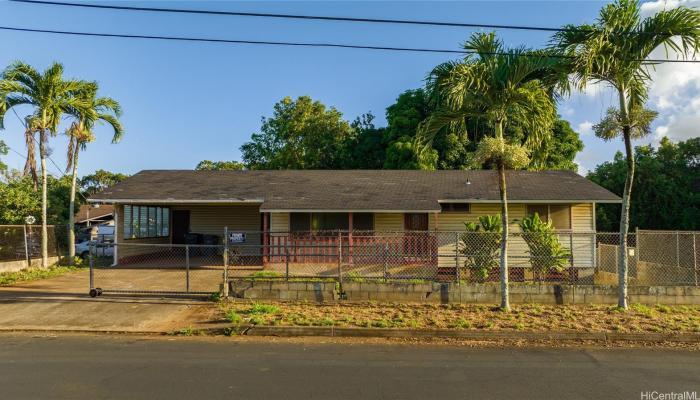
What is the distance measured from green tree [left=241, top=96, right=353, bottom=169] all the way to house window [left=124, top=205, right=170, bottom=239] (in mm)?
11767

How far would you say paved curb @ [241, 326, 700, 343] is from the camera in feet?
24.8

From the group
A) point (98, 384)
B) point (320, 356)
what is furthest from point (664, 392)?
point (98, 384)

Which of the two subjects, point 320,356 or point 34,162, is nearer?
point 320,356

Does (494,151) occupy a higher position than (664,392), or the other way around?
(494,151)

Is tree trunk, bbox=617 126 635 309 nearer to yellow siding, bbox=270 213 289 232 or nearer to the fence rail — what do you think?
the fence rail

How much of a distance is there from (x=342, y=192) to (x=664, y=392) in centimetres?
1226

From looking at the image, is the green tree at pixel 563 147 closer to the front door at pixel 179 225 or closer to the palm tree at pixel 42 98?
the front door at pixel 179 225

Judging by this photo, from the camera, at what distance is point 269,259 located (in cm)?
1491

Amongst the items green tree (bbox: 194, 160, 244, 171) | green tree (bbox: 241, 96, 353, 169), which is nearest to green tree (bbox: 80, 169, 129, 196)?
green tree (bbox: 194, 160, 244, 171)

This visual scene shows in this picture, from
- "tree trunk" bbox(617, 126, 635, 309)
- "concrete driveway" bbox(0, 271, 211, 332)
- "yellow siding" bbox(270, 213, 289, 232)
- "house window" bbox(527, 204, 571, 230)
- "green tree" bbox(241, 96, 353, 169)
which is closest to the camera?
"concrete driveway" bbox(0, 271, 211, 332)

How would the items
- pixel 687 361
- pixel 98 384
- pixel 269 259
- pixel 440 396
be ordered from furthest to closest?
pixel 269 259, pixel 687 361, pixel 98 384, pixel 440 396

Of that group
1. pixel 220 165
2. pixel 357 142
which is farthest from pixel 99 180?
pixel 357 142

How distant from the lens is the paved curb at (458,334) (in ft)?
24.8

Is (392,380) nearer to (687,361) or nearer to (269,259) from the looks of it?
(687,361)
